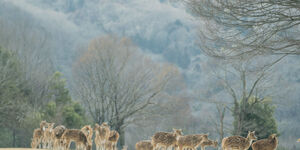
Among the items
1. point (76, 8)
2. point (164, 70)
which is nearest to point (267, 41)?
point (164, 70)

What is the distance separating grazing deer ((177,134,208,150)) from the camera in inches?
342

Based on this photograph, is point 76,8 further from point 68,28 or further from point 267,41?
point 267,41

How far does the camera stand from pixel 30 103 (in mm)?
29781

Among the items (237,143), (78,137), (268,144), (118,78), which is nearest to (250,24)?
(237,143)

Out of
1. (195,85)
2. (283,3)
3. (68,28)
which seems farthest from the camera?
(68,28)

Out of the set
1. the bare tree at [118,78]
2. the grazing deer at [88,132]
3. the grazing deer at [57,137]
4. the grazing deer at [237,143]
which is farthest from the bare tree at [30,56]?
the grazing deer at [237,143]

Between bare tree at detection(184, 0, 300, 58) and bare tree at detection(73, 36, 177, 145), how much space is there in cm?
1810

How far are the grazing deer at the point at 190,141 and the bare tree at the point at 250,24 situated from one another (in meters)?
2.86

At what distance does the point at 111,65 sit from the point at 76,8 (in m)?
70.0

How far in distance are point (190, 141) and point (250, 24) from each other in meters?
3.55

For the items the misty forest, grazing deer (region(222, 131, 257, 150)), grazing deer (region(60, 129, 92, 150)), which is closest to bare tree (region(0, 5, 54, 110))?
the misty forest

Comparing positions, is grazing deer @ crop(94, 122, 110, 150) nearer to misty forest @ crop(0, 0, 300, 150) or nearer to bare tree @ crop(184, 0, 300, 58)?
misty forest @ crop(0, 0, 300, 150)

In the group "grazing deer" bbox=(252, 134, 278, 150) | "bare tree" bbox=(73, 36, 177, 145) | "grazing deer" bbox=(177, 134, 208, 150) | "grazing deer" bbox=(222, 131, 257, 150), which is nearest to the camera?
"grazing deer" bbox=(252, 134, 278, 150)

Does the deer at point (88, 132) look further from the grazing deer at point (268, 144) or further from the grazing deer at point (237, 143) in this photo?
the grazing deer at point (268, 144)
